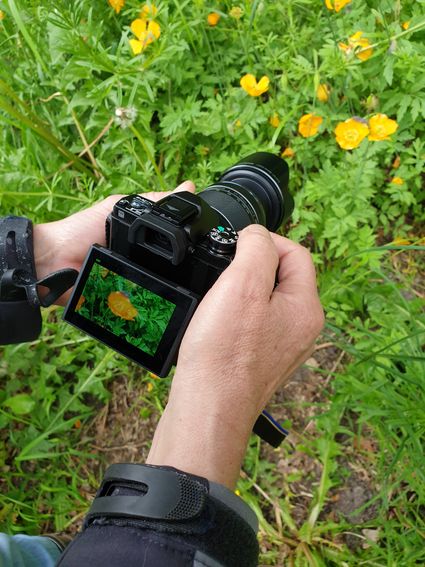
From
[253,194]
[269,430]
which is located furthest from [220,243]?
[269,430]

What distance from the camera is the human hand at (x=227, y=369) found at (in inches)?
31.8

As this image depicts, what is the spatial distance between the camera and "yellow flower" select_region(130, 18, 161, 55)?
0.68 meters

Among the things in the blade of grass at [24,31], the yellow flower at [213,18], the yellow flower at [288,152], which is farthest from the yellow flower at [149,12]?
the yellow flower at [288,152]

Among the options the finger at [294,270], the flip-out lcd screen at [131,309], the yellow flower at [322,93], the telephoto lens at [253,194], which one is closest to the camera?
the flip-out lcd screen at [131,309]

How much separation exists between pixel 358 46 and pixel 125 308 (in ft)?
3.46

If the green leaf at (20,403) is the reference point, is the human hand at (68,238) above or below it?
above

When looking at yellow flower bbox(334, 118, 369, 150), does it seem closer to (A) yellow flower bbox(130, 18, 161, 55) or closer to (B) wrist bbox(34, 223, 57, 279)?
(A) yellow flower bbox(130, 18, 161, 55)

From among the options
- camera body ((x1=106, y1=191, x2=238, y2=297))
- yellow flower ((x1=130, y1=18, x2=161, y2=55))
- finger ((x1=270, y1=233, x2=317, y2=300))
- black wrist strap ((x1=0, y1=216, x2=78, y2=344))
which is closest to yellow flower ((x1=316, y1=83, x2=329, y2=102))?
yellow flower ((x1=130, y1=18, x2=161, y2=55))

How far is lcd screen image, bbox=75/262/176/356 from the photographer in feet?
3.01

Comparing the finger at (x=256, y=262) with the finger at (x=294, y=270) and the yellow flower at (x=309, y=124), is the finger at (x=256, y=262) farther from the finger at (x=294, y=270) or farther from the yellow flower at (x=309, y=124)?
the yellow flower at (x=309, y=124)

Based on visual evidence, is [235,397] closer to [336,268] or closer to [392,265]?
[336,268]

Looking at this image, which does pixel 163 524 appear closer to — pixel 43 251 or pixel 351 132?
pixel 43 251

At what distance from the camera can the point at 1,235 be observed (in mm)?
1130

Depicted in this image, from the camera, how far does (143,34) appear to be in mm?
1445
